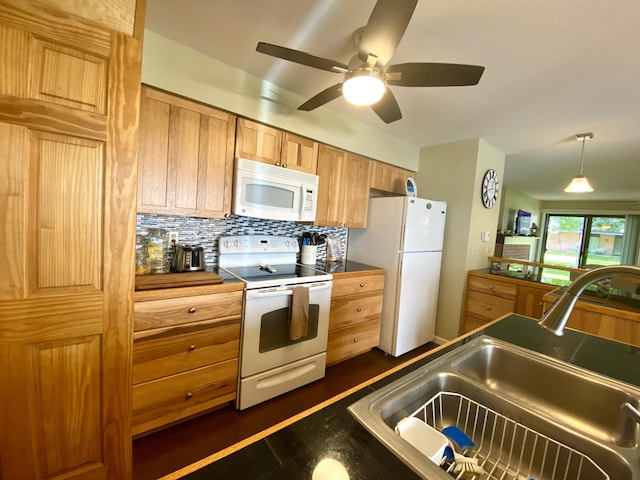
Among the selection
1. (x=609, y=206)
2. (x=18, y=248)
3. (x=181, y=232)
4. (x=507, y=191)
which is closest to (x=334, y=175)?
(x=181, y=232)

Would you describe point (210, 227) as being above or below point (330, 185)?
below

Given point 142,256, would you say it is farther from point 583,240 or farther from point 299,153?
point 583,240

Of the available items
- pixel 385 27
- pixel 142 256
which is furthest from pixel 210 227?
pixel 385 27

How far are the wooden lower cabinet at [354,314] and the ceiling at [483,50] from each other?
1553 mm

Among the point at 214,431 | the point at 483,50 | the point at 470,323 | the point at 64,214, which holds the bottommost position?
the point at 214,431

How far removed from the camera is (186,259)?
1.84m

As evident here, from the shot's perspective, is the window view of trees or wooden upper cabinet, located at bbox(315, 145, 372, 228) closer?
wooden upper cabinet, located at bbox(315, 145, 372, 228)

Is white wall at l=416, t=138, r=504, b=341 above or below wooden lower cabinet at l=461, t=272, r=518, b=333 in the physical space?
above

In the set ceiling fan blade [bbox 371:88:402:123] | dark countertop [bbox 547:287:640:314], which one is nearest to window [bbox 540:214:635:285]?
dark countertop [bbox 547:287:640:314]

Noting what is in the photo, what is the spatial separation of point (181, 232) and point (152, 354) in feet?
2.89

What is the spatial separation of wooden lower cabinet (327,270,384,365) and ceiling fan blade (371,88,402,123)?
4.17 feet

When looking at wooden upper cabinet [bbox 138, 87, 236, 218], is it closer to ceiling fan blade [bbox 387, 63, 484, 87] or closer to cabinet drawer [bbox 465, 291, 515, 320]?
ceiling fan blade [bbox 387, 63, 484, 87]

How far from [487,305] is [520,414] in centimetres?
240

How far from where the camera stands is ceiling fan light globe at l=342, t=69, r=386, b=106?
4.11 feet
